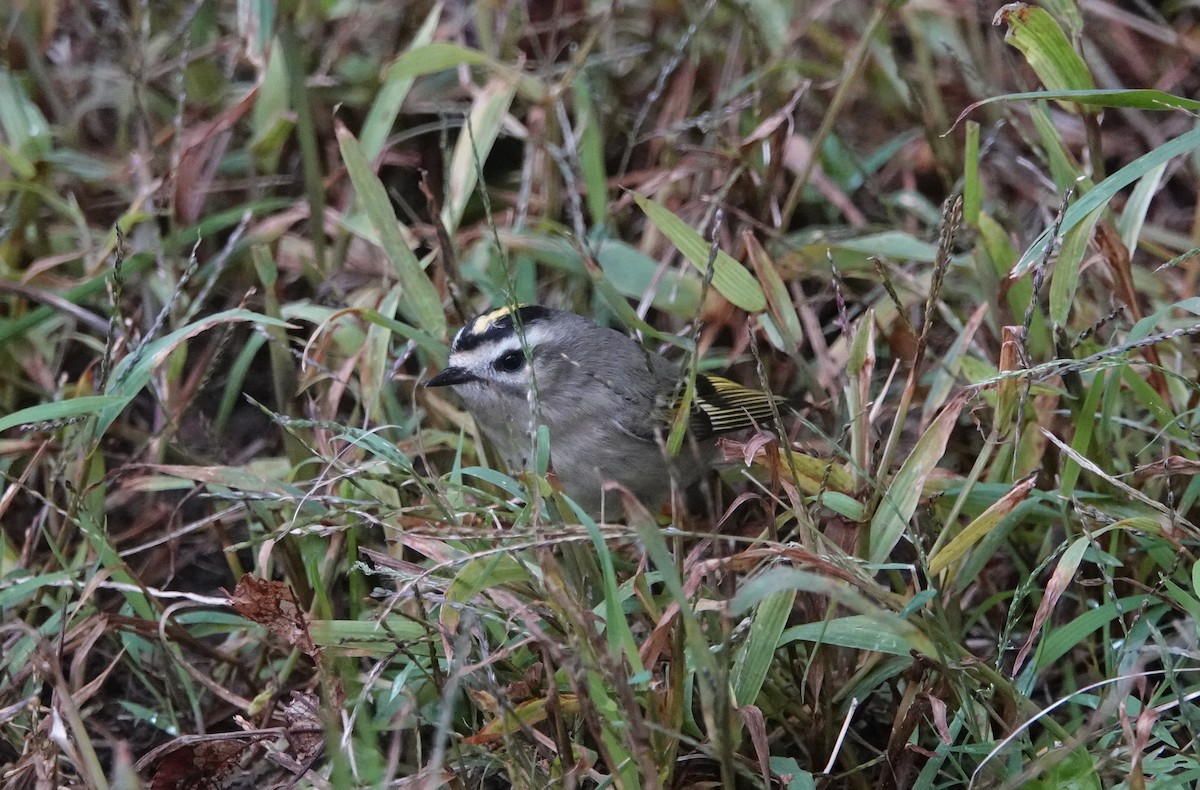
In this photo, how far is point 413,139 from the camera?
4.09m

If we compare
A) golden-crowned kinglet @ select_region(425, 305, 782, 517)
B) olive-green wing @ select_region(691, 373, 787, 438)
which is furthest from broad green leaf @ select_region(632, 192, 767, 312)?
olive-green wing @ select_region(691, 373, 787, 438)

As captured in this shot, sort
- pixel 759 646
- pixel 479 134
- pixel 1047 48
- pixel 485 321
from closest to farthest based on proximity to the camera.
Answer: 1. pixel 759 646
2. pixel 1047 48
3. pixel 485 321
4. pixel 479 134

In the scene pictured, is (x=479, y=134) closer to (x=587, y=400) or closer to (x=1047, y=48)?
(x=587, y=400)

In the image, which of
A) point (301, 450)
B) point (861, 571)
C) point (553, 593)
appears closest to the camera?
point (553, 593)

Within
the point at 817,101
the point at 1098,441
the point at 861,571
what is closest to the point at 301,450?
the point at 861,571

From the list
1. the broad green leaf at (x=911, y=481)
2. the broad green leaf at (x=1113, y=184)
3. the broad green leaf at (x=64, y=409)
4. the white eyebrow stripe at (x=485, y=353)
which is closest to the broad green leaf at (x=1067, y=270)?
the broad green leaf at (x=1113, y=184)

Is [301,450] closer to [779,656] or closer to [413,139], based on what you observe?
[779,656]

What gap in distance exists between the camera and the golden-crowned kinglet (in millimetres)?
2861

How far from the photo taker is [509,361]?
2875 mm

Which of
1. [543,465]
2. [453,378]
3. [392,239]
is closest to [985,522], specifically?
[543,465]

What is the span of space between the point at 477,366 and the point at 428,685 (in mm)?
804

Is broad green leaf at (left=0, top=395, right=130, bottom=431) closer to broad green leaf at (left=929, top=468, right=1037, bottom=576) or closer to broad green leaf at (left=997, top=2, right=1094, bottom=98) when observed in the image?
broad green leaf at (left=929, top=468, right=1037, bottom=576)

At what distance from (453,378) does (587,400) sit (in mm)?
387

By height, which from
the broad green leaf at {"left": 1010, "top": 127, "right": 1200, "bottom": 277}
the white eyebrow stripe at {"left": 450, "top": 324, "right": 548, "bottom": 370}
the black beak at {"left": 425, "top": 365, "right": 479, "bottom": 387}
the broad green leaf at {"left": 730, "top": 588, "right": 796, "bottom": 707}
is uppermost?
the broad green leaf at {"left": 1010, "top": 127, "right": 1200, "bottom": 277}
